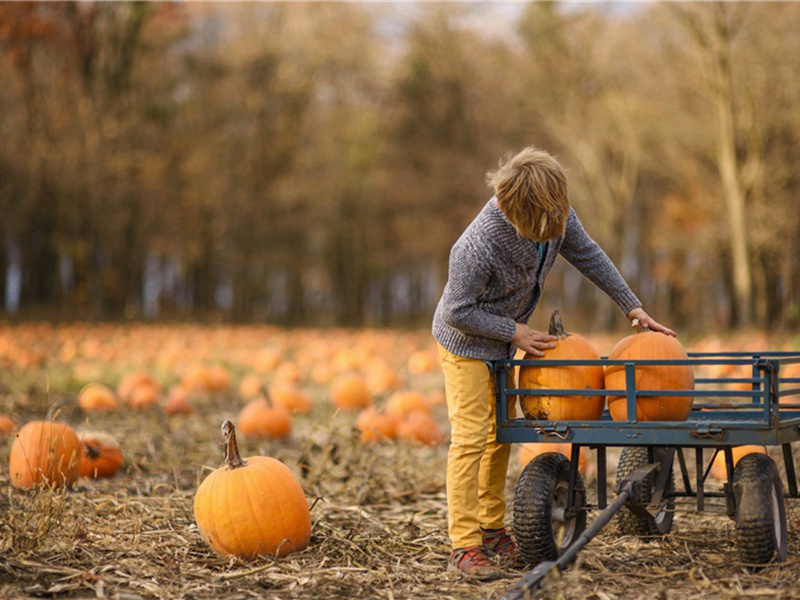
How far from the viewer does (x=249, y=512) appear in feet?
14.1

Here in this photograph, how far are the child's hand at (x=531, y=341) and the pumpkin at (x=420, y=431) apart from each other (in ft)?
9.33

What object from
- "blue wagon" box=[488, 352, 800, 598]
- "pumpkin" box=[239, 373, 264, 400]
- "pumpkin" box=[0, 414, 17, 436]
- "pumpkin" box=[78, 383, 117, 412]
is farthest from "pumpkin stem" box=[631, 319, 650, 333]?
"pumpkin" box=[239, 373, 264, 400]

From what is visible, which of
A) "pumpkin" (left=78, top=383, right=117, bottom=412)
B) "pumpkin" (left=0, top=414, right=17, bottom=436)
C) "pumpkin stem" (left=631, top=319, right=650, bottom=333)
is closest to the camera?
"pumpkin stem" (left=631, top=319, right=650, bottom=333)

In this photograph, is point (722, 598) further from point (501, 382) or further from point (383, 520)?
point (383, 520)

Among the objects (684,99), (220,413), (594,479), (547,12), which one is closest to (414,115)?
(547,12)

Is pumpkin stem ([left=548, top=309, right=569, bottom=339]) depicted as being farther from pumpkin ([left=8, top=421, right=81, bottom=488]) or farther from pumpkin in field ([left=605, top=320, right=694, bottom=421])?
pumpkin ([left=8, top=421, right=81, bottom=488])

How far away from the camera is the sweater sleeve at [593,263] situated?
14.8ft

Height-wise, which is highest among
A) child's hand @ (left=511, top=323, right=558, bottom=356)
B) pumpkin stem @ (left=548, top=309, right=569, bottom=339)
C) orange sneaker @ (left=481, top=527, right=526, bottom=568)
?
pumpkin stem @ (left=548, top=309, right=569, bottom=339)

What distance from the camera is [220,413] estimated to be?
9.26 meters

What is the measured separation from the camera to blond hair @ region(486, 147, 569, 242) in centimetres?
399

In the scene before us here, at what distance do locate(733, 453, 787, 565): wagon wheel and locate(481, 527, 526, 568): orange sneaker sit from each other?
956 mm

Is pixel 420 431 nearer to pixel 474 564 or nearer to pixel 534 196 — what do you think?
pixel 474 564

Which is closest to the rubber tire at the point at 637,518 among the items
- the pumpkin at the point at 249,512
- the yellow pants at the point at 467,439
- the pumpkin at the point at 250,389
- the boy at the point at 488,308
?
the boy at the point at 488,308

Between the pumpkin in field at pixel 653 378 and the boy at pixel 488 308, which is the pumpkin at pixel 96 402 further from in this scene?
the pumpkin in field at pixel 653 378
